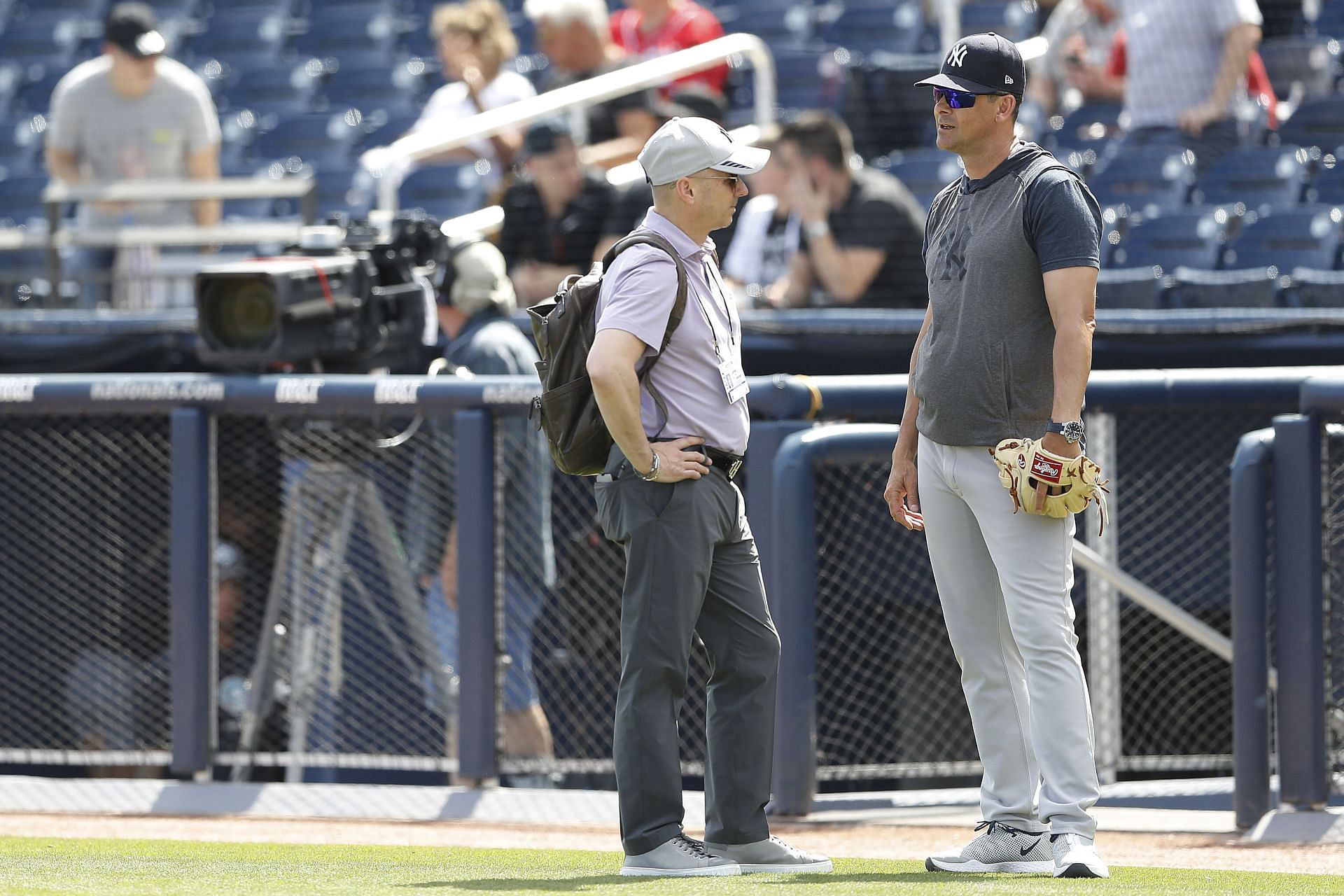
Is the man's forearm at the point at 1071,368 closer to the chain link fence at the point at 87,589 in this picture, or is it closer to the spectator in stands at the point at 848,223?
the spectator in stands at the point at 848,223

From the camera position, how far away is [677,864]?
3.87 m

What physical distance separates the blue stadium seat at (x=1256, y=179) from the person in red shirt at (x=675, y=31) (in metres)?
2.38

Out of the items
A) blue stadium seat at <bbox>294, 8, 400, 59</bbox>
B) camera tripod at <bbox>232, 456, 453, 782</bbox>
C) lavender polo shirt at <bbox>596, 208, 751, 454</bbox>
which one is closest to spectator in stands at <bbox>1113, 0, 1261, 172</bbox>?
camera tripod at <bbox>232, 456, 453, 782</bbox>

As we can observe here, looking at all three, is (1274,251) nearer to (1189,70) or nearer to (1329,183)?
(1329,183)

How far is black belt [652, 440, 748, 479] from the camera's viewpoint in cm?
392

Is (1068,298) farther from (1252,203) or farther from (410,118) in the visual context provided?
(410,118)

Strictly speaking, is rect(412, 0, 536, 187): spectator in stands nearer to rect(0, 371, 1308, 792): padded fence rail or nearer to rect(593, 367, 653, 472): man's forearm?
rect(0, 371, 1308, 792): padded fence rail

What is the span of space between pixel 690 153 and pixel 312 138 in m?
7.40

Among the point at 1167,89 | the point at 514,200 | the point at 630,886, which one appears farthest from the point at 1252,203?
the point at 630,886

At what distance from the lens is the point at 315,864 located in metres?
4.25

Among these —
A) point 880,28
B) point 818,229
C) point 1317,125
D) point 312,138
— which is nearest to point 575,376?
point 818,229

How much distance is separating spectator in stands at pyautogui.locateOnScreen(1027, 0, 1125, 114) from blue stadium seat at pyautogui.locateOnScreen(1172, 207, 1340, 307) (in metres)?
1.78

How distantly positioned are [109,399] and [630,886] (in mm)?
2865

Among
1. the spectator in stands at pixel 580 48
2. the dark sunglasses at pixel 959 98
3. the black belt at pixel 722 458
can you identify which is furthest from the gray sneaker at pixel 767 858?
the spectator in stands at pixel 580 48
